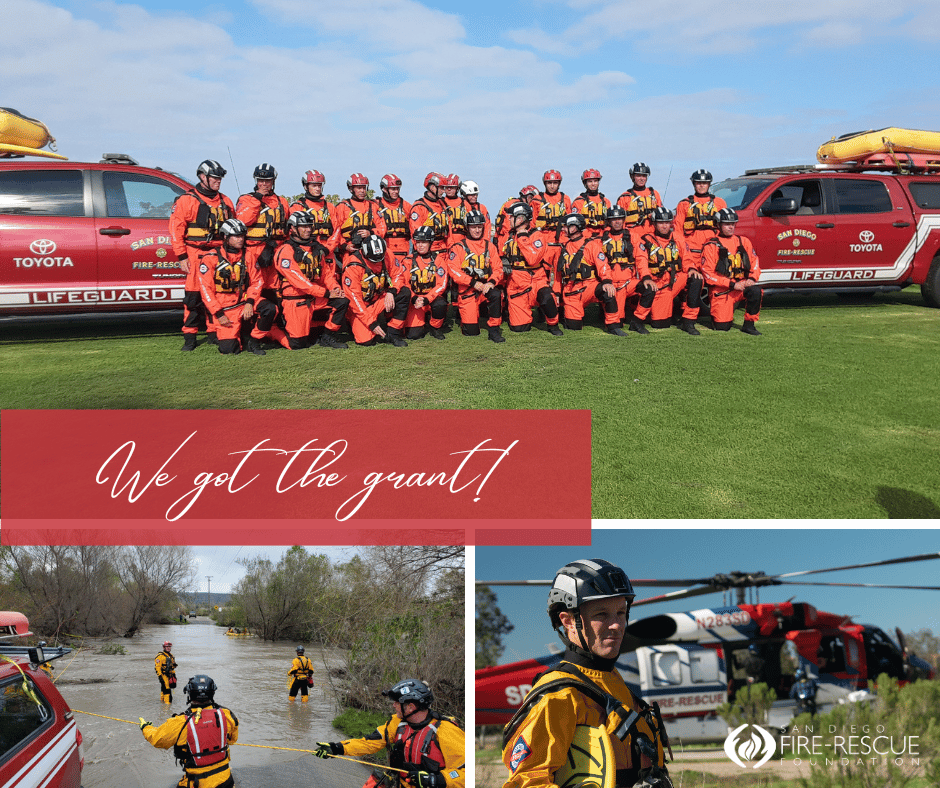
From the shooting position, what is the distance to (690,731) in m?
3.48

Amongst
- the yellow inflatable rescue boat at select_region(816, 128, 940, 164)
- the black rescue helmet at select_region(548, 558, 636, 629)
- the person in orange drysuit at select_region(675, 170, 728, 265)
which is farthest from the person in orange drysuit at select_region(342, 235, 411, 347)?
the yellow inflatable rescue boat at select_region(816, 128, 940, 164)

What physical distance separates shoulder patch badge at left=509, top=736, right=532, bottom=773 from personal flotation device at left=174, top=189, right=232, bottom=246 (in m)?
6.70

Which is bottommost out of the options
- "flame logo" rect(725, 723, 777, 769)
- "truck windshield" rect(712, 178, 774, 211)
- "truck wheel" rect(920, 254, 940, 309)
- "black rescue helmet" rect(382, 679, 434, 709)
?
"flame logo" rect(725, 723, 777, 769)

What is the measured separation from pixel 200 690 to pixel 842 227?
29.6 ft

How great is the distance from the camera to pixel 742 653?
3932 millimetres

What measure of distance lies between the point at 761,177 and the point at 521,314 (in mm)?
3729

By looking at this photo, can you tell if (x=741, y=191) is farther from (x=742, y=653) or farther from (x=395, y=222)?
(x=742, y=653)

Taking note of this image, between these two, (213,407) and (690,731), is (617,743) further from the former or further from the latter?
(213,407)

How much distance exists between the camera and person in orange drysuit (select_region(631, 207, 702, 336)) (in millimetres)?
8641

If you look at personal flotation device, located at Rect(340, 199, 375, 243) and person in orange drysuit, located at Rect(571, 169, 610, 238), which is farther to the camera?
person in orange drysuit, located at Rect(571, 169, 610, 238)

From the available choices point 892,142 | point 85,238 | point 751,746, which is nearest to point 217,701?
point 751,746

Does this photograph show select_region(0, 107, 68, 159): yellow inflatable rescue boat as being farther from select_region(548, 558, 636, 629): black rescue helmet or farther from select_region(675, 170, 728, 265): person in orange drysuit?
select_region(548, 558, 636, 629): black rescue helmet

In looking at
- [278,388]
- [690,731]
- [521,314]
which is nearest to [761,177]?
[521,314]

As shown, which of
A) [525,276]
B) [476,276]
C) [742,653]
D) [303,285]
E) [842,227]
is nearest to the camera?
[742,653]
